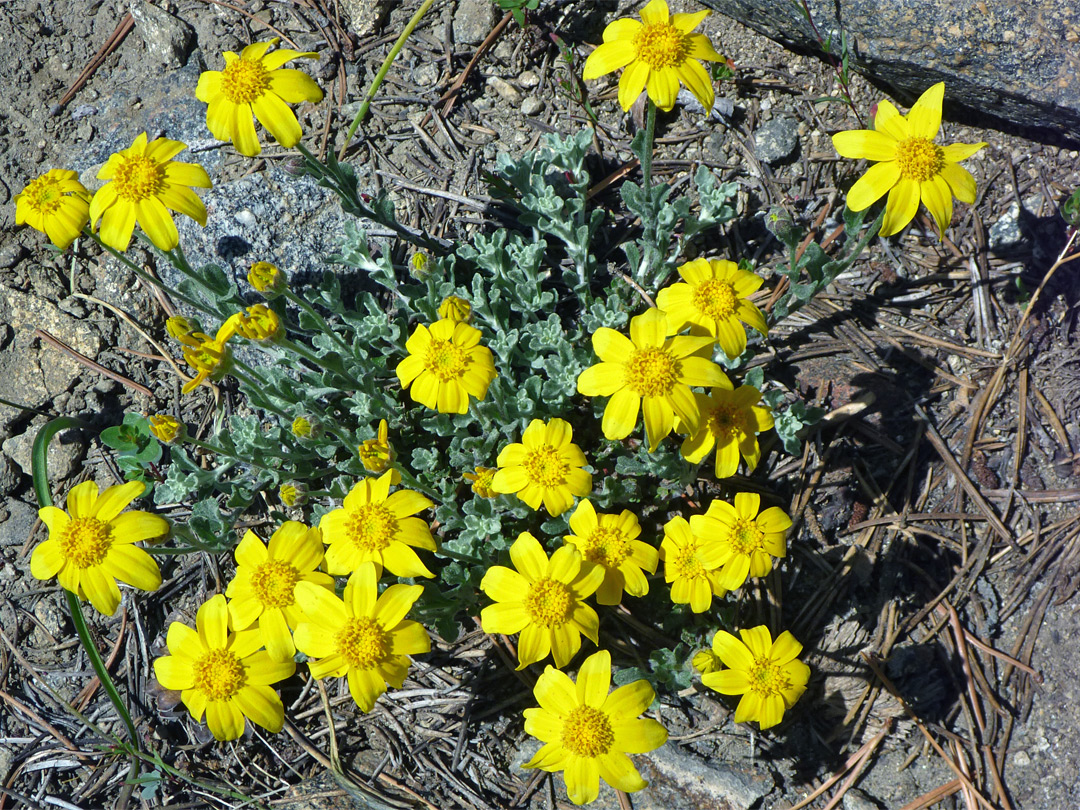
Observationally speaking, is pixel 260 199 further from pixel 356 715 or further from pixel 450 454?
pixel 356 715

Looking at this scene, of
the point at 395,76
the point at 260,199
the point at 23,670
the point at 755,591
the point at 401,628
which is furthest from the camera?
the point at 395,76

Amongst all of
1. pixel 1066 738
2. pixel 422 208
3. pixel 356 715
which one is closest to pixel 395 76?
pixel 422 208

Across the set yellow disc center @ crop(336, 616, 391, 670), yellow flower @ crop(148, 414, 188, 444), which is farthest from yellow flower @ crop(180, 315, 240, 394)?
yellow disc center @ crop(336, 616, 391, 670)

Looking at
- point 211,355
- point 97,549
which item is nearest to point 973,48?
point 211,355

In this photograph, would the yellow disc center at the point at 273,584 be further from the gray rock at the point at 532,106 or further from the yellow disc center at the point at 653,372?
the gray rock at the point at 532,106

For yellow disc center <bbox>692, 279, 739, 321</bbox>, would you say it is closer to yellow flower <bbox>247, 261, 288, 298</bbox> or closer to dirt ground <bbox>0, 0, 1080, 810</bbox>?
dirt ground <bbox>0, 0, 1080, 810</bbox>
